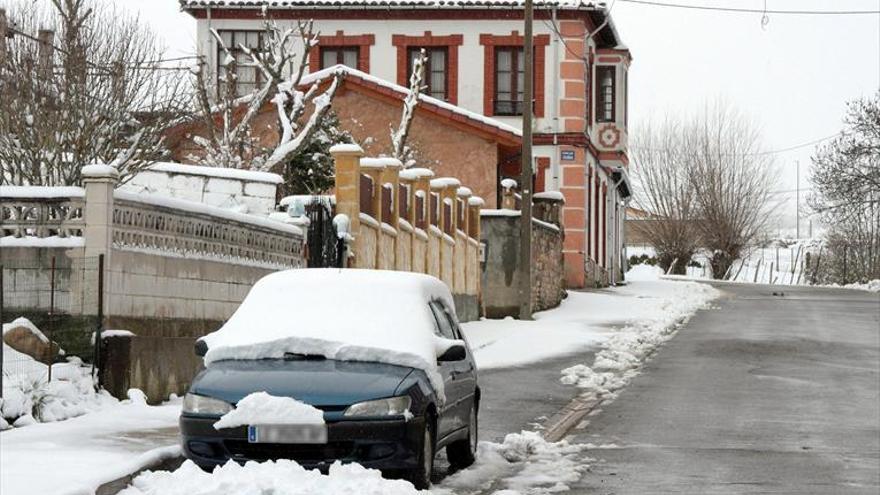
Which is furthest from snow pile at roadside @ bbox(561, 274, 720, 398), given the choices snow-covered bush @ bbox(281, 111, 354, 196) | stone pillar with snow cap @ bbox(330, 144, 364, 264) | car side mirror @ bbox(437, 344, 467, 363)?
car side mirror @ bbox(437, 344, 467, 363)

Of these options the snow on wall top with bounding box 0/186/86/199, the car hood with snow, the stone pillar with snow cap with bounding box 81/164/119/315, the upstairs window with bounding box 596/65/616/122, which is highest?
the upstairs window with bounding box 596/65/616/122

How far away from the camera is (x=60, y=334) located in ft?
51.1

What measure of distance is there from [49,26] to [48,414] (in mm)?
10242

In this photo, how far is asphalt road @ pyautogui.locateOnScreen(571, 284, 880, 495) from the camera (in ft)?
41.8

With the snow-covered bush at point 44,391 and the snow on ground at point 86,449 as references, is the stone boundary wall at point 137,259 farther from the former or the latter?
the snow on ground at point 86,449

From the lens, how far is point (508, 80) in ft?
155

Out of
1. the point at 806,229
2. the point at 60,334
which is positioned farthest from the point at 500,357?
the point at 806,229

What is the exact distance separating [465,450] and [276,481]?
12.3ft

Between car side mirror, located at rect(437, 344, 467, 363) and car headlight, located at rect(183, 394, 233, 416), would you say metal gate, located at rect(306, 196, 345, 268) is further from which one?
car headlight, located at rect(183, 394, 233, 416)

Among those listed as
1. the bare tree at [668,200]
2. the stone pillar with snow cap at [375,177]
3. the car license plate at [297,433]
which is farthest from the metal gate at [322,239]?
the bare tree at [668,200]

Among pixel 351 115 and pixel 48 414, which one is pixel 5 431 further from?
pixel 351 115

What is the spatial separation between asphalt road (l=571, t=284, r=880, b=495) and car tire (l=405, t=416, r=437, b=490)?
142 centimetres

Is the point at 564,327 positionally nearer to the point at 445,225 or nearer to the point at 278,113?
the point at 445,225

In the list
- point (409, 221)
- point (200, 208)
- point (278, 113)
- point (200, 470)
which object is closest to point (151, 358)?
point (200, 208)
